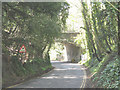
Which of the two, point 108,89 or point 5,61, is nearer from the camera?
point 108,89

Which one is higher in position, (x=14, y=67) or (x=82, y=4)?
(x=82, y=4)

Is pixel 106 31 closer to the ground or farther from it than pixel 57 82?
farther from it

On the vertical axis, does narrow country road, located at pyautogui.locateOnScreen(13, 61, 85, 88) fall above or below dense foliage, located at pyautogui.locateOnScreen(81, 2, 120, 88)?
below

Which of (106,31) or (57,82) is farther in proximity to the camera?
(106,31)

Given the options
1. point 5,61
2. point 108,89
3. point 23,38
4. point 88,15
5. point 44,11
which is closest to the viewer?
point 108,89

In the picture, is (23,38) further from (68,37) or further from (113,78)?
(68,37)

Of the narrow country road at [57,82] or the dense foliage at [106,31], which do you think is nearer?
the dense foliage at [106,31]

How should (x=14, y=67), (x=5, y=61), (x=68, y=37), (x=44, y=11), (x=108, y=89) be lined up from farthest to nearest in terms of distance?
(x=68, y=37) < (x=14, y=67) < (x=5, y=61) < (x=44, y=11) < (x=108, y=89)

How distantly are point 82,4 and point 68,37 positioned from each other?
2145 centimetres

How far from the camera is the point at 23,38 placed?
1224 cm

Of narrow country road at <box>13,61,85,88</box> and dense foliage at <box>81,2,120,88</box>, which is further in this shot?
narrow country road at <box>13,61,85,88</box>

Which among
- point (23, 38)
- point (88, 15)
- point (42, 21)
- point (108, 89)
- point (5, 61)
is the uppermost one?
point (88, 15)

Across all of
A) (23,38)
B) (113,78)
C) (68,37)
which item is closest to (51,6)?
(23,38)

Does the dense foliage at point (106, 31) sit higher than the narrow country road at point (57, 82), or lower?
higher
